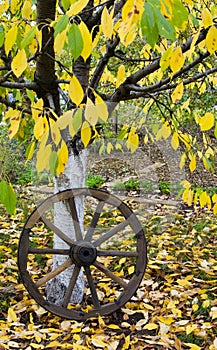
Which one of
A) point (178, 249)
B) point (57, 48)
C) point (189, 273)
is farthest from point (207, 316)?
point (57, 48)

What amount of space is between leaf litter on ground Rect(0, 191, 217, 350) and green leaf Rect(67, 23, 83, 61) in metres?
1.69

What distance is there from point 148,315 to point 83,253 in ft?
1.94

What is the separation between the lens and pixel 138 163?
4.43 meters

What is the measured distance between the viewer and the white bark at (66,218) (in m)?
2.57

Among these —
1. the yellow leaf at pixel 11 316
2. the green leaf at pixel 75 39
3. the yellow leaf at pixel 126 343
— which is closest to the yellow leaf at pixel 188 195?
the yellow leaf at pixel 126 343

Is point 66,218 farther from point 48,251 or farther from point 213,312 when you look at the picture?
point 213,312

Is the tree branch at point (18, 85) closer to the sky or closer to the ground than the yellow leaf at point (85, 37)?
closer to the sky

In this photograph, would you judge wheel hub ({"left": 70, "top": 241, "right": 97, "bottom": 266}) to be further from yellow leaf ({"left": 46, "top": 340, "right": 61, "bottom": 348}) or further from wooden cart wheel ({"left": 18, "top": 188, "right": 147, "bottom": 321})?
yellow leaf ({"left": 46, "top": 340, "right": 61, "bottom": 348})

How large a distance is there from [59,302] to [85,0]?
2.08 metres

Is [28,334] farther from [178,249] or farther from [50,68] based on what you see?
[178,249]

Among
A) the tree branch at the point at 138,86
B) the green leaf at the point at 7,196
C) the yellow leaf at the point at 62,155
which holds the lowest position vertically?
the green leaf at the point at 7,196

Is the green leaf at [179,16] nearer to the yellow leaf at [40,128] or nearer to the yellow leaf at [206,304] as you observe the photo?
the yellow leaf at [40,128]

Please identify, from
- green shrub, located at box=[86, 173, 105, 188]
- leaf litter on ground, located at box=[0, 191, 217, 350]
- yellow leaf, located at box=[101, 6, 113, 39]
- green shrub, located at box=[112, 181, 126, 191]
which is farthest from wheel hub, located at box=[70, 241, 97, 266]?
green shrub, located at box=[112, 181, 126, 191]

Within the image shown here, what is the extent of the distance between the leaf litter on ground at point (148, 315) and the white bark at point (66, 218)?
157 mm
